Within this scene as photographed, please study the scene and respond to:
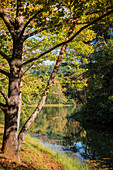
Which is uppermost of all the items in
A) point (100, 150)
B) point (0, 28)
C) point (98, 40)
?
point (98, 40)

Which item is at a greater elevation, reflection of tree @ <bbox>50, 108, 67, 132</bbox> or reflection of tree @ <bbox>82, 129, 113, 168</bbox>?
reflection of tree @ <bbox>82, 129, 113, 168</bbox>

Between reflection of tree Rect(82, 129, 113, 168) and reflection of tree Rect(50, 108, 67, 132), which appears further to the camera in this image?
reflection of tree Rect(50, 108, 67, 132)

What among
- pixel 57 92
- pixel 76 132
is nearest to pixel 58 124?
pixel 76 132

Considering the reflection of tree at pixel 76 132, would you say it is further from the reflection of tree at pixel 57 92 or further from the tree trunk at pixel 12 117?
the tree trunk at pixel 12 117

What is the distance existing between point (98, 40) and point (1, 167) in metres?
18.8

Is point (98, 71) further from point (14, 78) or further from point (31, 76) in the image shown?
point (14, 78)

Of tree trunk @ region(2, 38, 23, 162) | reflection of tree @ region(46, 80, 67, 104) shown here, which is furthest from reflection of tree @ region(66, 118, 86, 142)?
tree trunk @ region(2, 38, 23, 162)

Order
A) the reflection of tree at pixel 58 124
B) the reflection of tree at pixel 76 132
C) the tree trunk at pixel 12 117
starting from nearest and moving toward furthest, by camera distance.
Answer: the tree trunk at pixel 12 117
the reflection of tree at pixel 76 132
the reflection of tree at pixel 58 124

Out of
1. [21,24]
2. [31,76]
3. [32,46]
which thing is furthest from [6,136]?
[32,46]

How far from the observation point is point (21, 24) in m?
5.27

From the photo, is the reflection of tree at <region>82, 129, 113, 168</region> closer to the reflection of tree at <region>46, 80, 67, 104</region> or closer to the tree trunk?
the reflection of tree at <region>46, 80, 67, 104</region>

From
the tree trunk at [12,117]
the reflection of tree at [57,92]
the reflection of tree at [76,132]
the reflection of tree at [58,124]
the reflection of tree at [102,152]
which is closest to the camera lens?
the tree trunk at [12,117]

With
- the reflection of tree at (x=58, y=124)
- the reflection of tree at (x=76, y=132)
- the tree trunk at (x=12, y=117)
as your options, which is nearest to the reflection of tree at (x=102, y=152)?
the reflection of tree at (x=76, y=132)

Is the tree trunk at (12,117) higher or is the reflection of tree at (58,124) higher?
the tree trunk at (12,117)
